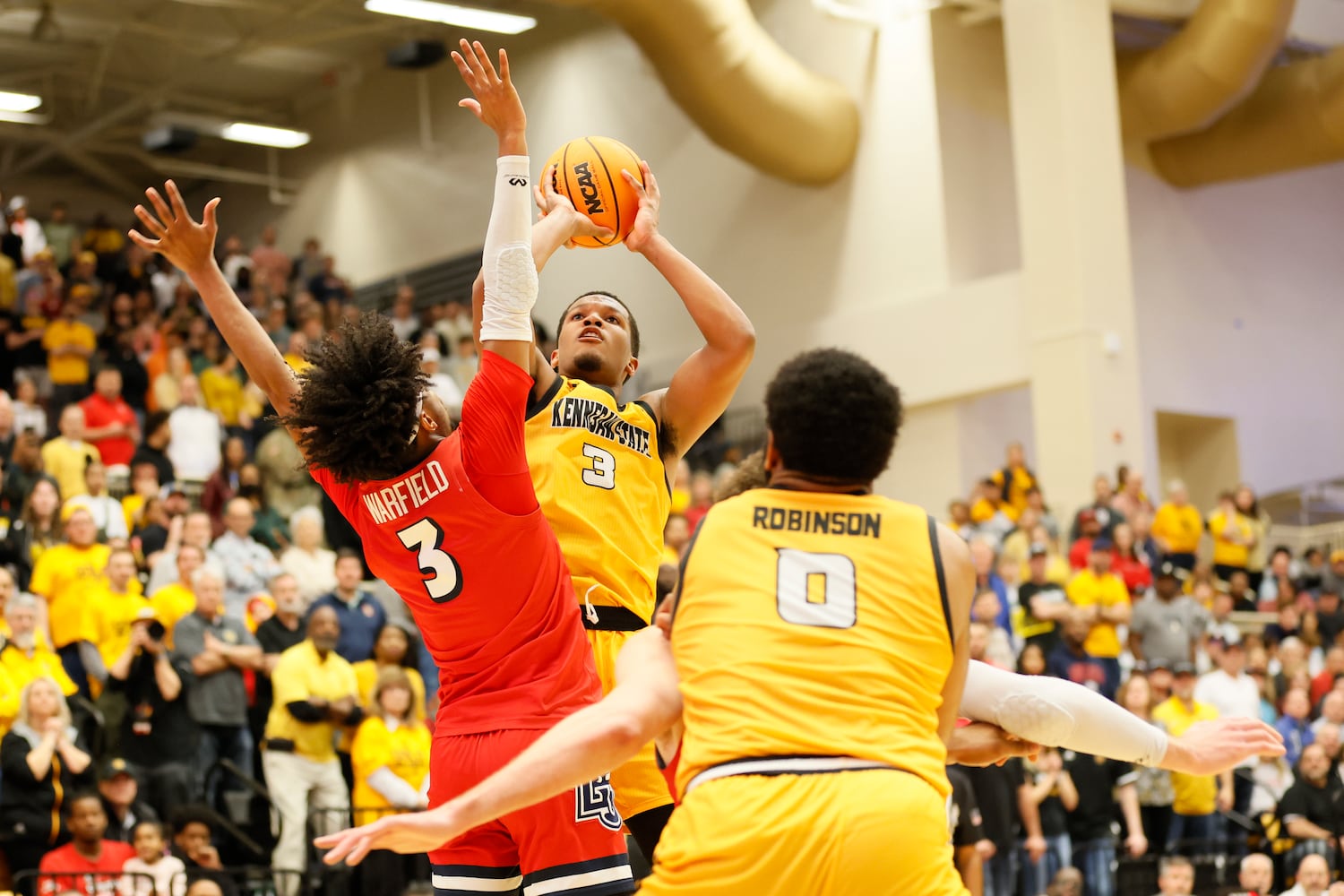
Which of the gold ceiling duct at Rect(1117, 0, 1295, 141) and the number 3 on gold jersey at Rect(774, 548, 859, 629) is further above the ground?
the gold ceiling duct at Rect(1117, 0, 1295, 141)

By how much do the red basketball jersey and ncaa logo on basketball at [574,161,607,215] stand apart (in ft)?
4.34

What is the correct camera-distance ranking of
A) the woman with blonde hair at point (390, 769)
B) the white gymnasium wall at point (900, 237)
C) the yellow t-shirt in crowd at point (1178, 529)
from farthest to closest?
the white gymnasium wall at point (900, 237)
the yellow t-shirt in crowd at point (1178, 529)
the woman with blonde hair at point (390, 769)

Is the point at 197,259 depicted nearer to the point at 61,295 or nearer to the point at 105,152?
the point at 61,295

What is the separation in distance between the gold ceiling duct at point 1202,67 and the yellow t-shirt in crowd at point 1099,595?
8511mm

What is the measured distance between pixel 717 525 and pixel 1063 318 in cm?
1677

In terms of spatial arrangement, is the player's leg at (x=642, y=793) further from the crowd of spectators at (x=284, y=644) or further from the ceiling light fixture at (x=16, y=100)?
the ceiling light fixture at (x=16, y=100)

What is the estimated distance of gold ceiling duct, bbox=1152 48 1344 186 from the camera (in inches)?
880

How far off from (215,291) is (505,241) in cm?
104

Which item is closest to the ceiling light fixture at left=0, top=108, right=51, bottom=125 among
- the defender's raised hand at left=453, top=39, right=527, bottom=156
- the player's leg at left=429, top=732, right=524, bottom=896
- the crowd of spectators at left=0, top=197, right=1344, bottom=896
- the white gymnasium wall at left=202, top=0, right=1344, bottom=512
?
the white gymnasium wall at left=202, top=0, right=1344, bottom=512

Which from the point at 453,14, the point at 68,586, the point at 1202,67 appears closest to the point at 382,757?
the point at 68,586

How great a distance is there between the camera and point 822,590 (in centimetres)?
330

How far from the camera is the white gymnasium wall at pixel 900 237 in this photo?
68.0ft

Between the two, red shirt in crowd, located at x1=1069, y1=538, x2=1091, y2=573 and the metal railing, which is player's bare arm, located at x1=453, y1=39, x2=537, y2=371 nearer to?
red shirt in crowd, located at x1=1069, y1=538, x2=1091, y2=573

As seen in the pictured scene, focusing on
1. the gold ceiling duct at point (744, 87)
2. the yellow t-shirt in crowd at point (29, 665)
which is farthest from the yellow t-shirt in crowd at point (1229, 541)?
the yellow t-shirt in crowd at point (29, 665)
